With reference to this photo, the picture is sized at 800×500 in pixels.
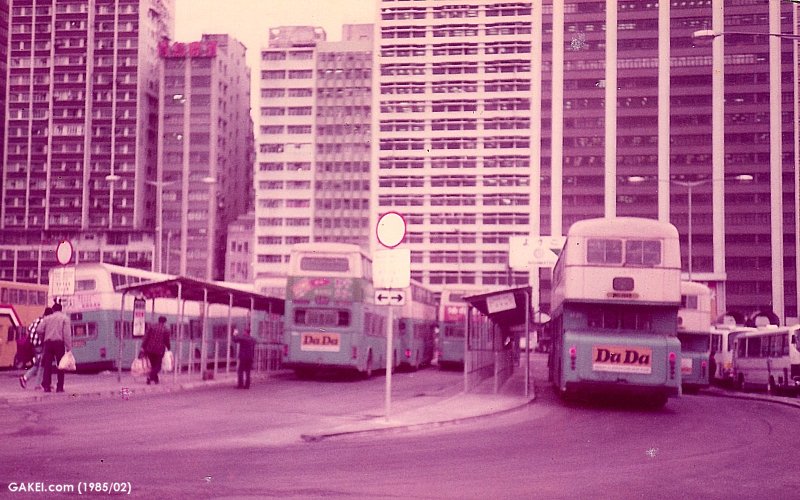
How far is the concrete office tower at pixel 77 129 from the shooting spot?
4993 inches

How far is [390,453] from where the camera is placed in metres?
12.5

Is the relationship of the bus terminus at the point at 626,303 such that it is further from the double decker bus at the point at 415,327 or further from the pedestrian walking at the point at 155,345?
the double decker bus at the point at 415,327

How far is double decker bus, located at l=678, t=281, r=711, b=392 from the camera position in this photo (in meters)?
30.6

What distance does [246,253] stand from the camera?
135375 mm

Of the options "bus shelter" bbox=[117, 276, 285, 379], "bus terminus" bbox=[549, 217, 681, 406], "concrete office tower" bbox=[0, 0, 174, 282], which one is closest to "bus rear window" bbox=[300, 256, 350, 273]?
"bus shelter" bbox=[117, 276, 285, 379]

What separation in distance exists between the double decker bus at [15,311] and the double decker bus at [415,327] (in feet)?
45.2

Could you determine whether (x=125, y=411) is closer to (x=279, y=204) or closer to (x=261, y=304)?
(x=261, y=304)

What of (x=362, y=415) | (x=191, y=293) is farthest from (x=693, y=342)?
(x=362, y=415)

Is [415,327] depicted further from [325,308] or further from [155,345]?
[155,345]

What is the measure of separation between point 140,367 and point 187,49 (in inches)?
4411

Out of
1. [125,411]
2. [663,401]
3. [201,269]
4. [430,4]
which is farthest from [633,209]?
[125,411]

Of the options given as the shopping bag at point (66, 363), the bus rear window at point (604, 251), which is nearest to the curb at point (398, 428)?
the bus rear window at point (604, 251)

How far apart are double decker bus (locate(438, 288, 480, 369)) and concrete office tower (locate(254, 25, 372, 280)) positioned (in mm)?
85249

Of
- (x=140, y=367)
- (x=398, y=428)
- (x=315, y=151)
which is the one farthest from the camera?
(x=315, y=151)
